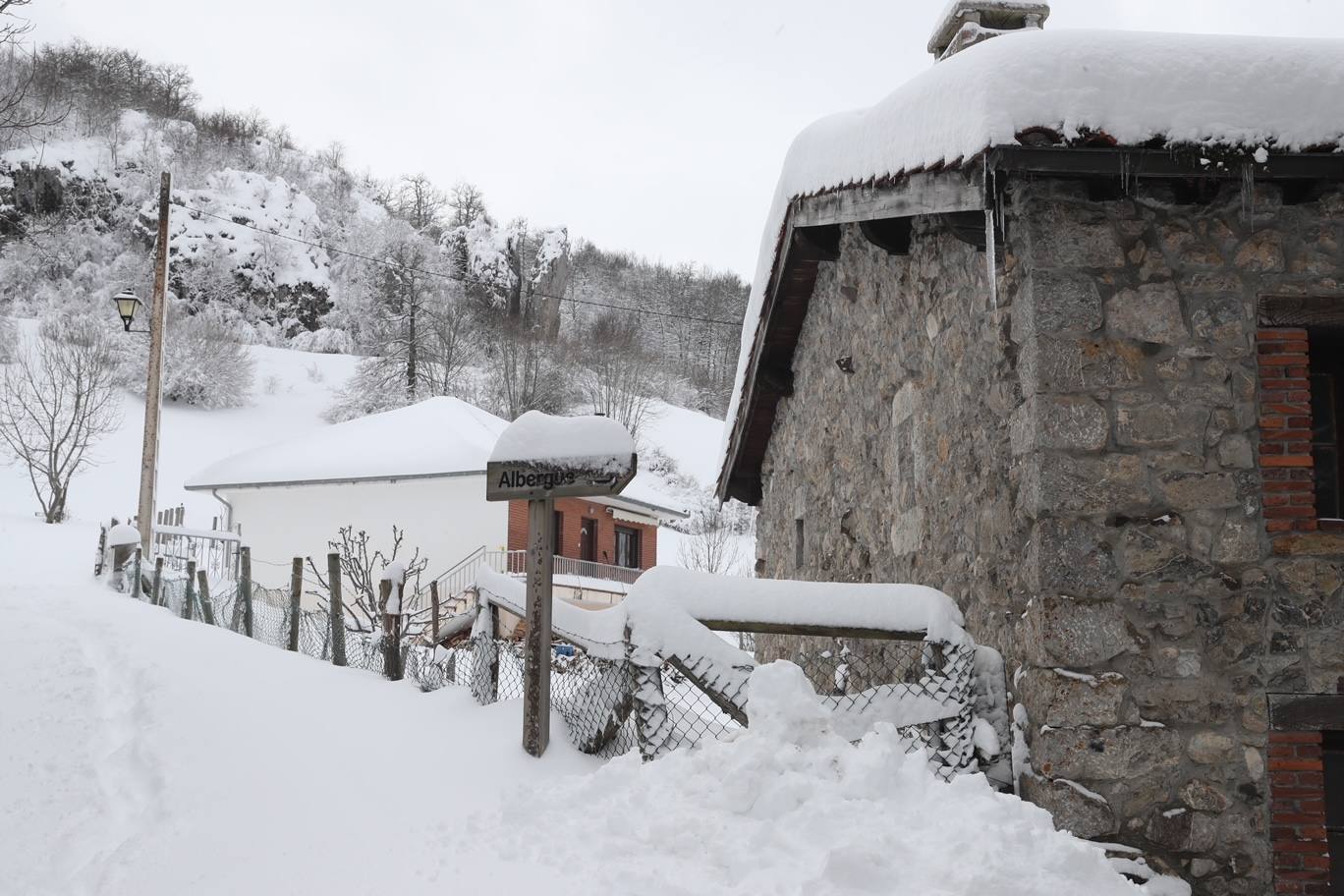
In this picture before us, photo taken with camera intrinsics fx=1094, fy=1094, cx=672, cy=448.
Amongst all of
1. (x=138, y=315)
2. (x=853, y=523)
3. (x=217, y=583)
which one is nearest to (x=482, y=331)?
(x=138, y=315)

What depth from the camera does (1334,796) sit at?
4227 millimetres

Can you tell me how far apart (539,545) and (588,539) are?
794 inches

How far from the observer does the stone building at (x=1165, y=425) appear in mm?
4105

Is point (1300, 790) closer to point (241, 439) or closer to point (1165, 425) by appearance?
point (1165, 425)

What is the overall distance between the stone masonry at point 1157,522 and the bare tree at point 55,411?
24872 millimetres

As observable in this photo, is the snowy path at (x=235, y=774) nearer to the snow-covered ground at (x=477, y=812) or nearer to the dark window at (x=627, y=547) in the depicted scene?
the snow-covered ground at (x=477, y=812)

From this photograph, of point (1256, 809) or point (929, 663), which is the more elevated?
point (929, 663)

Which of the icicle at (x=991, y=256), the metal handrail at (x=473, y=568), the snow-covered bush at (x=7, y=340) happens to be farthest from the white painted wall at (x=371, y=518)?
the icicle at (x=991, y=256)

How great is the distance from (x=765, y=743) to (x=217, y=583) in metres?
16.9

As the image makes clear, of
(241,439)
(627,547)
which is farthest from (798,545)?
(241,439)

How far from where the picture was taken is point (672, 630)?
4.72 metres

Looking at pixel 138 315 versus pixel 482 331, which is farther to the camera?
pixel 482 331

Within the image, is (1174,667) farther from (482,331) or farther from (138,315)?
(482,331)

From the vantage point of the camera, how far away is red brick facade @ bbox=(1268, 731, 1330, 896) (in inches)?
160
